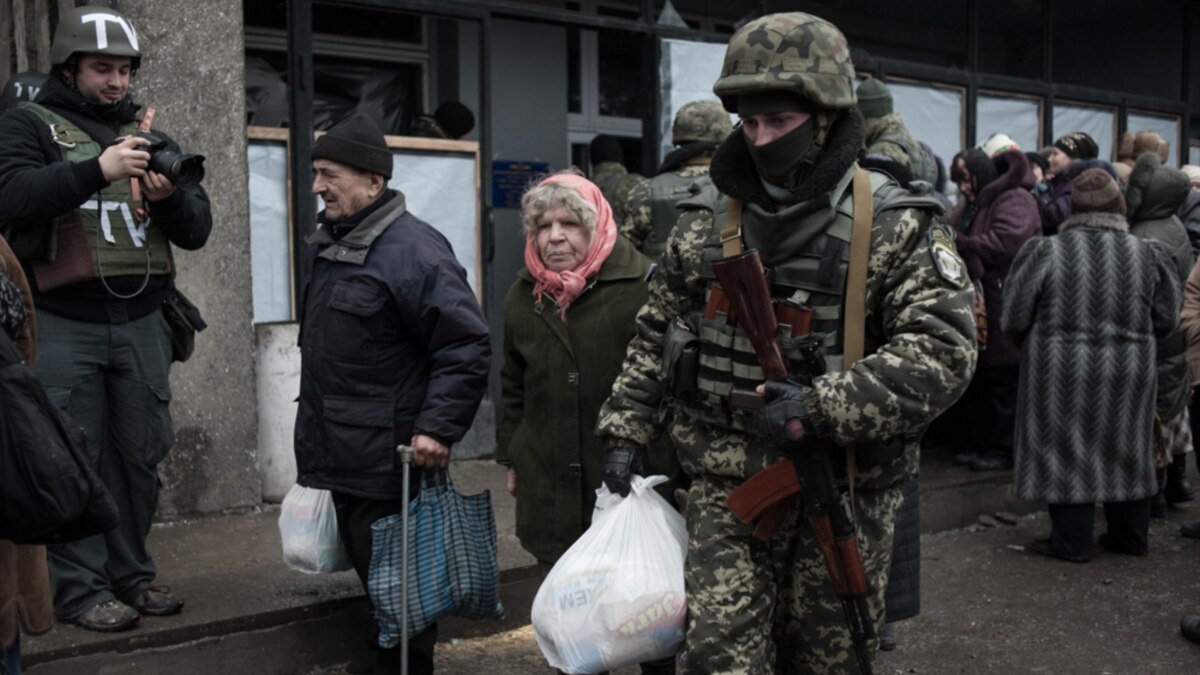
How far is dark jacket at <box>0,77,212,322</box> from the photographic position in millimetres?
4145

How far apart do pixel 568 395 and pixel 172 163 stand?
1.48m

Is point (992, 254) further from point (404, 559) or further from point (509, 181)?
point (404, 559)

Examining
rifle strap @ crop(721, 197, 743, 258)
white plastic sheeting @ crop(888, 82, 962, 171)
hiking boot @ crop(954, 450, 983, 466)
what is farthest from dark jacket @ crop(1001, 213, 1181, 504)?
rifle strap @ crop(721, 197, 743, 258)

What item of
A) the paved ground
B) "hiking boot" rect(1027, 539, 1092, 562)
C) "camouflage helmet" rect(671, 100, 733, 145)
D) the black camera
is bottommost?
the paved ground

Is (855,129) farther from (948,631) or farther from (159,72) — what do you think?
(159,72)

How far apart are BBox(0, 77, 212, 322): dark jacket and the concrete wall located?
4.27 ft

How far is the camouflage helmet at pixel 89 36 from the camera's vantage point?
4324 mm

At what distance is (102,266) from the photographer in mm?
4410

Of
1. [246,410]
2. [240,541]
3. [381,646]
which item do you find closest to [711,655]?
[381,646]

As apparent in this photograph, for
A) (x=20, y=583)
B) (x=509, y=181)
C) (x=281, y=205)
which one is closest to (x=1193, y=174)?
(x=509, y=181)

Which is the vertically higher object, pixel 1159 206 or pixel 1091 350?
pixel 1159 206

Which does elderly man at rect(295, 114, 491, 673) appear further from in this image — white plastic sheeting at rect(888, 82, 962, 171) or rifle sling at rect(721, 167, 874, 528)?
white plastic sheeting at rect(888, 82, 962, 171)

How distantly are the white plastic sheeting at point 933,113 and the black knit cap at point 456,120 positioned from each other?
3.16 metres

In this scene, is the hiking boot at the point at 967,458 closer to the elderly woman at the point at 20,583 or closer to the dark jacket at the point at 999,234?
the dark jacket at the point at 999,234
